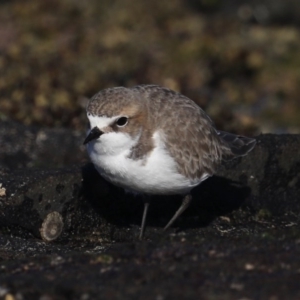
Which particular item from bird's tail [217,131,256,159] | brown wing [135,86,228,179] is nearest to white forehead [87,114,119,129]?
brown wing [135,86,228,179]

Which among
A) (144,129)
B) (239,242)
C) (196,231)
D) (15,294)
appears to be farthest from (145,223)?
(15,294)

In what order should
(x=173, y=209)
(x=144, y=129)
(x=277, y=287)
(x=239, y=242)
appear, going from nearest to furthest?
(x=277, y=287), (x=239, y=242), (x=144, y=129), (x=173, y=209)

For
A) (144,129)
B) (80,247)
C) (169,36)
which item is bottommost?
(80,247)

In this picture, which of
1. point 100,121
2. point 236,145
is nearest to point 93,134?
point 100,121

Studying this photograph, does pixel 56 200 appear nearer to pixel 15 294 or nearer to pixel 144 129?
pixel 144 129

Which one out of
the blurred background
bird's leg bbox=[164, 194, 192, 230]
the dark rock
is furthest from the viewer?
the blurred background

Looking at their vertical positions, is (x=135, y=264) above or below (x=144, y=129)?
below

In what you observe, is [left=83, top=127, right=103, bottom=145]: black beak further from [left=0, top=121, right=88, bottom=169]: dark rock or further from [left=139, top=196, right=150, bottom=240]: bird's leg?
[left=0, top=121, right=88, bottom=169]: dark rock
